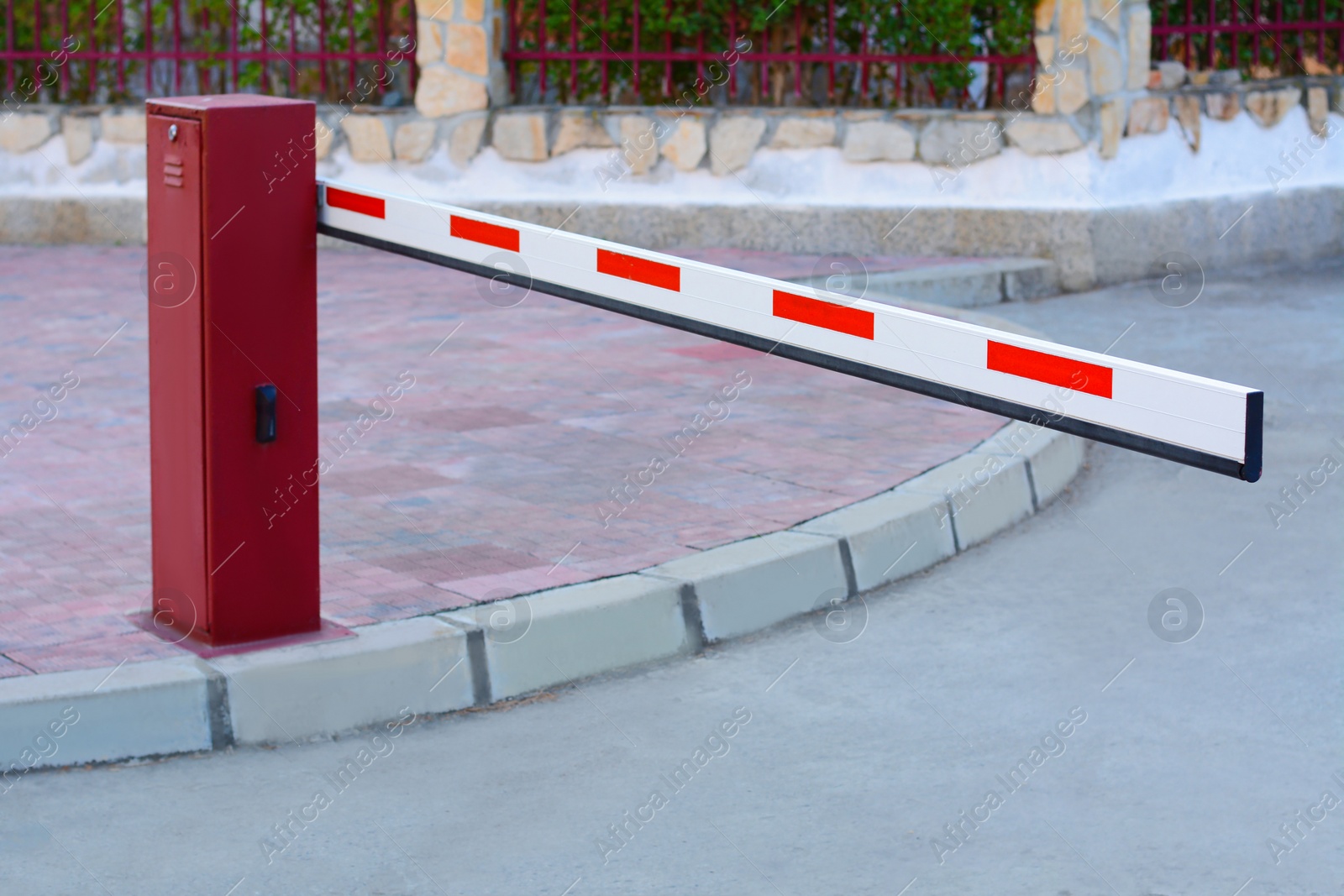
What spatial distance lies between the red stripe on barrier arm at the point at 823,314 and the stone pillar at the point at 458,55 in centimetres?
699

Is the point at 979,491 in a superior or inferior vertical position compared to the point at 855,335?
inferior

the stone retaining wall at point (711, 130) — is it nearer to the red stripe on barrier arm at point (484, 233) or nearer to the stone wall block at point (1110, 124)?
the stone wall block at point (1110, 124)

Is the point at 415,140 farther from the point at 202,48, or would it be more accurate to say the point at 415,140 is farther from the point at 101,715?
the point at 101,715

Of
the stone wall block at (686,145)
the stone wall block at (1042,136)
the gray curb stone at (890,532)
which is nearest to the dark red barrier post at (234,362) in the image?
the gray curb stone at (890,532)

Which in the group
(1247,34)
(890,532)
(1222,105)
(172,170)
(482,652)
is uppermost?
(1247,34)

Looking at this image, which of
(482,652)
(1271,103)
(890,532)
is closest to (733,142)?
(1271,103)

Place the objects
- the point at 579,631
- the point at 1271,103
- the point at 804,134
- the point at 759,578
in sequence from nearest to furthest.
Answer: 1. the point at 579,631
2. the point at 759,578
3. the point at 804,134
4. the point at 1271,103

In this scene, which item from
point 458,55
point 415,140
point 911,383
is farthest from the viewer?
point 415,140

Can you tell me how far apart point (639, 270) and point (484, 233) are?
1.34 ft

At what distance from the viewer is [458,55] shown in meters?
9.73

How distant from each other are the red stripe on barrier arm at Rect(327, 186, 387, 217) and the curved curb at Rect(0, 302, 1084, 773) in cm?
91

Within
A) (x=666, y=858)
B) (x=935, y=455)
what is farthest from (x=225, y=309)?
(x=935, y=455)

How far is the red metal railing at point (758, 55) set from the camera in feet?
30.8

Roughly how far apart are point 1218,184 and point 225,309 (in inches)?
295
